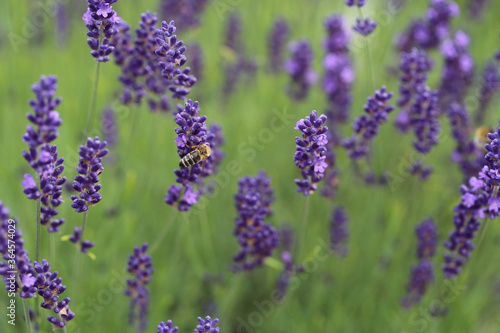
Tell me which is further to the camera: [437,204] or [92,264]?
[437,204]

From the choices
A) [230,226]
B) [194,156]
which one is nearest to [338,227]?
[230,226]

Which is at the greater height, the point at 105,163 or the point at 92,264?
the point at 105,163

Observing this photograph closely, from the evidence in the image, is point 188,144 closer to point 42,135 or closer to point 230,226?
point 42,135

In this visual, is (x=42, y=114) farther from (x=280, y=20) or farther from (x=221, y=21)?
(x=221, y=21)

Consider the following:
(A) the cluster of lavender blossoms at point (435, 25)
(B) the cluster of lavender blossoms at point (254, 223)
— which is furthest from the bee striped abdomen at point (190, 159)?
(A) the cluster of lavender blossoms at point (435, 25)

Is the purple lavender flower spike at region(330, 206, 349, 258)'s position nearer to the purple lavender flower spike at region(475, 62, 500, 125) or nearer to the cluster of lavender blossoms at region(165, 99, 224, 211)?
the cluster of lavender blossoms at region(165, 99, 224, 211)

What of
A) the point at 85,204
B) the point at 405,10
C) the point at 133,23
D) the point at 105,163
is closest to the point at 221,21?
the point at 133,23
